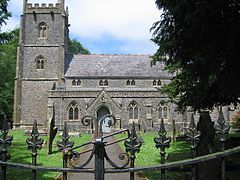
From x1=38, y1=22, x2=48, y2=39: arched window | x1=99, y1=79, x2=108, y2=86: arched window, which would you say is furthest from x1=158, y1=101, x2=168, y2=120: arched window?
x1=38, y1=22, x2=48, y2=39: arched window

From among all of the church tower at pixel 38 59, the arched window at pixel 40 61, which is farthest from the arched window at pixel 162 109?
the arched window at pixel 40 61

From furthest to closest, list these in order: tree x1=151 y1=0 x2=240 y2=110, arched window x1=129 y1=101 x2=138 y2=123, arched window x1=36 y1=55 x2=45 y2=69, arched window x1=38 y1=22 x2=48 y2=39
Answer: arched window x1=38 y1=22 x2=48 y2=39
arched window x1=36 y1=55 x2=45 y2=69
arched window x1=129 y1=101 x2=138 y2=123
tree x1=151 y1=0 x2=240 y2=110

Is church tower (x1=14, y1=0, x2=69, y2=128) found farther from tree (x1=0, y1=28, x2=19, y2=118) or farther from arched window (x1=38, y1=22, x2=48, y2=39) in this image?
tree (x1=0, y1=28, x2=19, y2=118)

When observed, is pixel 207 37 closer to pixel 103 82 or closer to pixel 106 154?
pixel 106 154

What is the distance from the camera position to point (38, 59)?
39.8 m

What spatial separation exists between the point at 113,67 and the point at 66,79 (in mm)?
6312

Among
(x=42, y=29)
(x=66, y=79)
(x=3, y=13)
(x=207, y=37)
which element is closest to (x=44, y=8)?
(x=42, y=29)

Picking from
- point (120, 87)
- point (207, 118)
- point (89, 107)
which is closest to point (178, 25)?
point (207, 118)

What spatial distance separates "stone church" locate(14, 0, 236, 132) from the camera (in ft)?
119

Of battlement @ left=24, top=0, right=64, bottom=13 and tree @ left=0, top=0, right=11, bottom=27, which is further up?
battlement @ left=24, top=0, right=64, bottom=13

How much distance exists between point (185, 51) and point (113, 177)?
14.8 ft

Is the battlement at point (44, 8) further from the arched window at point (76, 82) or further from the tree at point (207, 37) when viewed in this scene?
the tree at point (207, 37)

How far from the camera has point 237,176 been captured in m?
8.71

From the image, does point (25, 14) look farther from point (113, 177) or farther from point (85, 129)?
point (113, 177)
